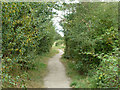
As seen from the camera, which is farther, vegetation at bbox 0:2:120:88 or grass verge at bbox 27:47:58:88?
grass verge at bbox 27:47:58:88

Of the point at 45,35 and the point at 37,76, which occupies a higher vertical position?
the point at 45,35

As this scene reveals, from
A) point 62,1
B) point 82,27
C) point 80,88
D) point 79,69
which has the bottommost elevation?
point 80,88

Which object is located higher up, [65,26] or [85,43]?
[65,26]

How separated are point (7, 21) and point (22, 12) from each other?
2.69 ft

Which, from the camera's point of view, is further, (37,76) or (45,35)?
(37,76)

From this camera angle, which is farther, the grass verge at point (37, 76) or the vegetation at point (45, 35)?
the grass verge at point (37, 76)

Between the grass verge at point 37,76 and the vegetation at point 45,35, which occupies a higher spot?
the vegetation at point 45,35

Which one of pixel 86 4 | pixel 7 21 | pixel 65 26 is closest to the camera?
pixel 7 21

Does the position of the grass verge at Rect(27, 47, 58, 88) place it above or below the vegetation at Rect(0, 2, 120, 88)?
below

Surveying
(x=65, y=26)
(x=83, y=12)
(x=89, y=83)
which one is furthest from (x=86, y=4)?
(x=89, y=83)

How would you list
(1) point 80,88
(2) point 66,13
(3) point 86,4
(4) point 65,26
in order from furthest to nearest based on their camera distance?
1. (4) point 65,26
2. (2) point 66,13
3. (3) point 86,4
4. (1) point 80,88

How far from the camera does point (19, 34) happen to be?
12.1 ft

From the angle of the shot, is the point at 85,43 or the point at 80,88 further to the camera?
the point at 85,43

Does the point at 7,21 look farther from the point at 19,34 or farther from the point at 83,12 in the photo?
the point at 83,12
